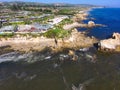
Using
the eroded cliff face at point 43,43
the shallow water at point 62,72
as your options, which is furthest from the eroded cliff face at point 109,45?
the eroded cliff face at point 43,43

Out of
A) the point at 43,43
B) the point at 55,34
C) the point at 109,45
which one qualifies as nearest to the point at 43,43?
the point at 43,43

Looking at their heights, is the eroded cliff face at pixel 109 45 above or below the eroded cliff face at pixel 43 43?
above

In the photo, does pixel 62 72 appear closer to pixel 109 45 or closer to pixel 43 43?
pixel 109 45

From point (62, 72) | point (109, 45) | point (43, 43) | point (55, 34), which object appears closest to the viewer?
point (62, 72)

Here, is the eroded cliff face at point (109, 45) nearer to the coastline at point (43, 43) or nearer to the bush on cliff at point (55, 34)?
the coastline at point (43, 43)

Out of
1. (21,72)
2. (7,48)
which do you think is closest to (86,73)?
(21,72)

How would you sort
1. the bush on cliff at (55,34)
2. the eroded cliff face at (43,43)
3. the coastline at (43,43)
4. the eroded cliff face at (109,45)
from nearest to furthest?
the eroded cliff face at (109,45) → the coastline at (43,43) → the eroded cliff face at (43,43) → the bush on cliff at (55,34)

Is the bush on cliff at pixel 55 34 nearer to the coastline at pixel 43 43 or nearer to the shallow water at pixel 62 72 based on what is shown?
the coastline at pixel 43 43

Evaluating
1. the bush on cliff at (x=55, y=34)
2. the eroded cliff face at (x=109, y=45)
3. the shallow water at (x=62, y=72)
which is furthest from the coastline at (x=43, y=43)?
the eroded cliff face at (x=109, y=45)

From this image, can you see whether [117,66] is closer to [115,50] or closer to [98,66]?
[98,66]

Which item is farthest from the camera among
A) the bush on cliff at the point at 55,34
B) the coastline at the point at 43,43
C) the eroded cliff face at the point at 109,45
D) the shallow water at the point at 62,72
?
the bush on cliff at the point at 55,34

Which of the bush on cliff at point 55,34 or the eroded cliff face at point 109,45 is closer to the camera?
the eroded cliff face at point 109,45
